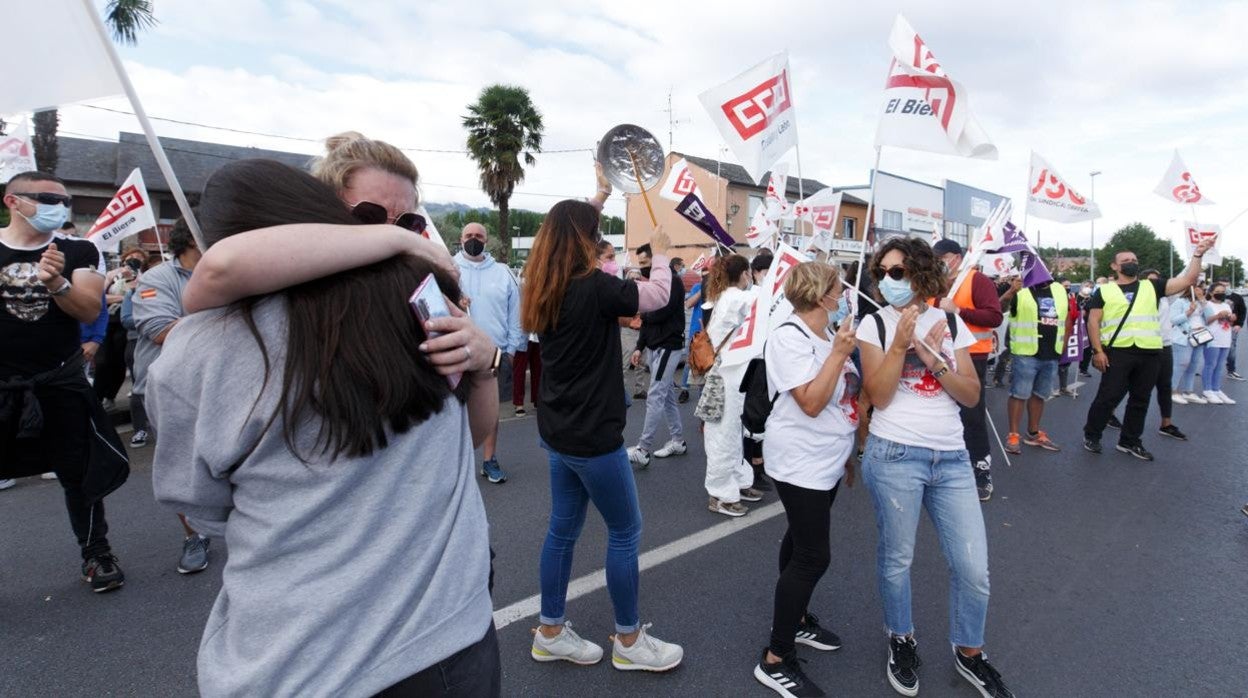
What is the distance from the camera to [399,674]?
109 centimetres

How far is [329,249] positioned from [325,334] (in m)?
0.14

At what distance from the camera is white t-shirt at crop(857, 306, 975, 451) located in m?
2.70

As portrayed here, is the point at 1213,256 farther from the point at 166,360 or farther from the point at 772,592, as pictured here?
the point at 166,360

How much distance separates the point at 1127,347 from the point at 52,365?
847 cm

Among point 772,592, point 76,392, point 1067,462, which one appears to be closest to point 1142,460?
point 1067,462

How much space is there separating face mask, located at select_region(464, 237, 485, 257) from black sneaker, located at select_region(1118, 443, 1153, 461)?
21.7ft

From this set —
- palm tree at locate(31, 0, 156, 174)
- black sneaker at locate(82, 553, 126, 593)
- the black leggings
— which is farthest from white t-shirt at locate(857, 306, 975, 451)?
palm tree at locate(31, 0, 156, 174)

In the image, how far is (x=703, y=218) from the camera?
5.57 meters

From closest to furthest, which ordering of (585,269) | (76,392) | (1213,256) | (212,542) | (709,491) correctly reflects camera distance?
(585,269) → (76,392) → (212,542) → (709,491) → (1213,256)

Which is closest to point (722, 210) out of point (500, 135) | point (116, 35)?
point (500, 135)

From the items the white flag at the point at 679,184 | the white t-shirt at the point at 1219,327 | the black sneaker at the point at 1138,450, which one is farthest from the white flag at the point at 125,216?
the white t-shirt at the point at 1219,327

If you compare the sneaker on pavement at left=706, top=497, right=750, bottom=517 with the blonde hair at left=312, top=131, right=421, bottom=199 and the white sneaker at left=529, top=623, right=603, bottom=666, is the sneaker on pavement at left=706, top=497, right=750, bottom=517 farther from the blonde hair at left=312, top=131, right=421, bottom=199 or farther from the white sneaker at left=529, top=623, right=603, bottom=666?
the blonde hair at left=312, top=131, right=421, bottom=199

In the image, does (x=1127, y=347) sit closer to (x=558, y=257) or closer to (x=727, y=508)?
(x=727, y=508)

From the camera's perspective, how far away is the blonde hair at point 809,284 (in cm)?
284
